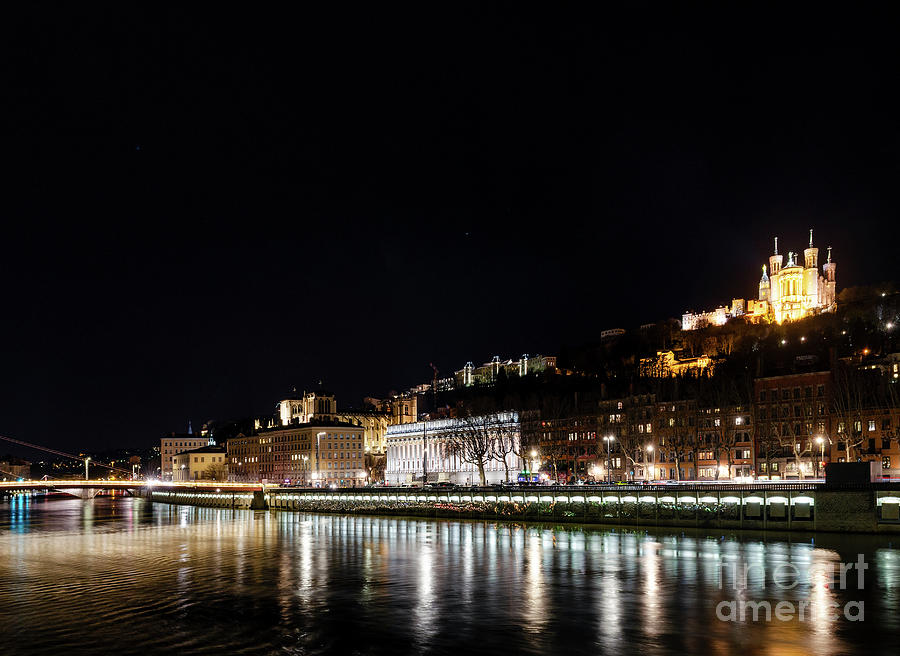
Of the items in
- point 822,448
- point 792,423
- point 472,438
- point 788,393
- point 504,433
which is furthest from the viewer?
point 504,433

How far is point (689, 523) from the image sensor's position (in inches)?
2793

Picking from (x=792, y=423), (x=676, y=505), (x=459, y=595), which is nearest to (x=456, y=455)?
(x=792, y=423)

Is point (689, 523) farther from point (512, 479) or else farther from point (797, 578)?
point (512, 479)

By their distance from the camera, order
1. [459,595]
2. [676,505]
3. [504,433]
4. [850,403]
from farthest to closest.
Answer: [504,433] < [850,403] < [676,505] < [459,595]

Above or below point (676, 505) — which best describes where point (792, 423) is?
above

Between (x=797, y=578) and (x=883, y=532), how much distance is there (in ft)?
72.0

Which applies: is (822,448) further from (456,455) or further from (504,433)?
(456,455)

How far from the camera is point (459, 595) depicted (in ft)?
134

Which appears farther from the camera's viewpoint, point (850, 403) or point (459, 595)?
point (850, 403)

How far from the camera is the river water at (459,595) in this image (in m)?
31.1

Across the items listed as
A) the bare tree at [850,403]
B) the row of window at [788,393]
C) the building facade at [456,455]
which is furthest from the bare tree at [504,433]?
the bare tree at [850,403]

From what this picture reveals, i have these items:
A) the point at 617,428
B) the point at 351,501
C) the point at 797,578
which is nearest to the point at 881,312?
the point at 617,428

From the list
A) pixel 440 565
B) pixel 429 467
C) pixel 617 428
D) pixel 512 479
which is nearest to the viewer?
pixel 440 565

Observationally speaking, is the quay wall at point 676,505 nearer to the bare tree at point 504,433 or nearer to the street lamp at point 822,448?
the street lamp at point 822,448
